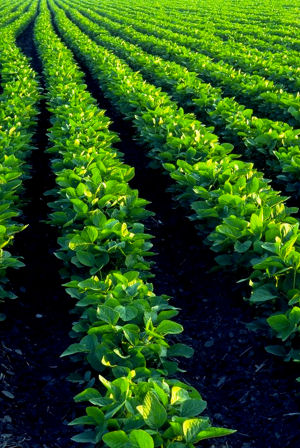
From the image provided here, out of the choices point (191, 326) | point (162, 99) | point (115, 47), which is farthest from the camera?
point (115, 47)

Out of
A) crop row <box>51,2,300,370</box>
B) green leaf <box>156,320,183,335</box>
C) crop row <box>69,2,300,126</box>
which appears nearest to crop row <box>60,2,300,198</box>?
crop row <box>69,2,300,126</box>

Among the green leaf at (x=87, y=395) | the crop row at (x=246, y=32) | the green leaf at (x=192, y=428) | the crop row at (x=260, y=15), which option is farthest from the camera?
the crop row at (x=260, y=15)

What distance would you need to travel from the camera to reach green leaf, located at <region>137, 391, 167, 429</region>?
2.27 meters

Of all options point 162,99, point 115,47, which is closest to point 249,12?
point 115,47

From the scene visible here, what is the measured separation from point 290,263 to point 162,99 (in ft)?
17.5

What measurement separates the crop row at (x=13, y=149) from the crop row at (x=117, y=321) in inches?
18.2

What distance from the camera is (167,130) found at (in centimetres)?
644

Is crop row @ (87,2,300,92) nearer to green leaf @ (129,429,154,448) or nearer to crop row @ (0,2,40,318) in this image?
crop row @ (0,2,40,318)

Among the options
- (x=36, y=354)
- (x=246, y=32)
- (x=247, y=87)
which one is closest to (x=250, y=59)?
(x=247, y=87)

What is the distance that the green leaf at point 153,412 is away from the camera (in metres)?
2.27

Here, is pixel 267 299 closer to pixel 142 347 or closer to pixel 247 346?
pixel 247 346

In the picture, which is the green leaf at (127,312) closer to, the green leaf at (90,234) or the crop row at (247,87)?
the green leaf at (90,234)

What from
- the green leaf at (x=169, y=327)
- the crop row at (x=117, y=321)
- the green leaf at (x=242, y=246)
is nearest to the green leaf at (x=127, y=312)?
the crop row at (x=117, y=321)

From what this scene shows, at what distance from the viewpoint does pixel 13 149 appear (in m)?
5.93
